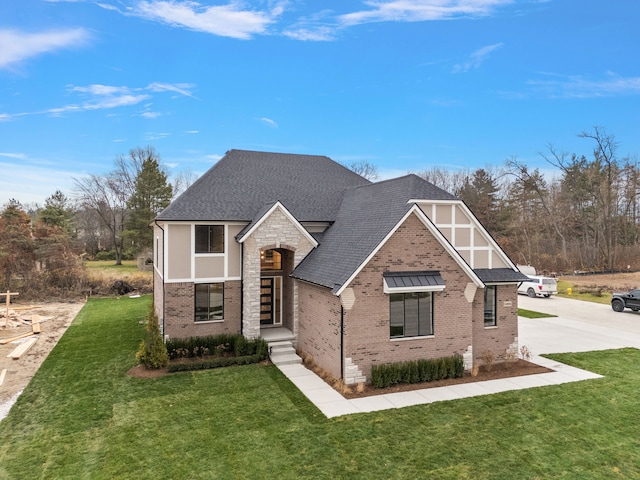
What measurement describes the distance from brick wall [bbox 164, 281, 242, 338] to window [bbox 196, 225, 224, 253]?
1.42 m

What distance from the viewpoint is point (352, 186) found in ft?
65.7

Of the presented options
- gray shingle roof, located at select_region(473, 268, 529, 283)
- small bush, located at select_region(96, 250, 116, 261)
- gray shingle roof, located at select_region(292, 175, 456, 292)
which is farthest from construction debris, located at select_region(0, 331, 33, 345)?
small bush, located at select_region(96, 250, 116, 261)

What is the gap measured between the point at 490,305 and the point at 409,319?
153 inches

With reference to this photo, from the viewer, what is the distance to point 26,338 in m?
18.0

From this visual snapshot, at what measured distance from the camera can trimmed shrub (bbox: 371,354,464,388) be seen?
38.7ft

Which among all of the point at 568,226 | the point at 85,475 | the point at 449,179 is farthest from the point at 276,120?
the point at 568,226

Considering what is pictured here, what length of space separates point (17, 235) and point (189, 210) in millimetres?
21801

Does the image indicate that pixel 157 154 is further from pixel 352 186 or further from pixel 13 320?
pixel 352 186

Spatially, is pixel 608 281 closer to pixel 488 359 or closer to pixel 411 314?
pixel 488 359

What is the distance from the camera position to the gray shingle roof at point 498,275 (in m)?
14.1

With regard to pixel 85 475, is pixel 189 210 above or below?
above

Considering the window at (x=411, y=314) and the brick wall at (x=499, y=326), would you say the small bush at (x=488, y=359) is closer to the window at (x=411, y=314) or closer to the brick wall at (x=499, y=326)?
the brick wall at (x=499, y=326)

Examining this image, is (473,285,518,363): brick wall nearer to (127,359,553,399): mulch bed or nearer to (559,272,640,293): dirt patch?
(127,359,553,399): mulch bed

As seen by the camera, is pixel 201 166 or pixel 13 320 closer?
pixel 13 320
